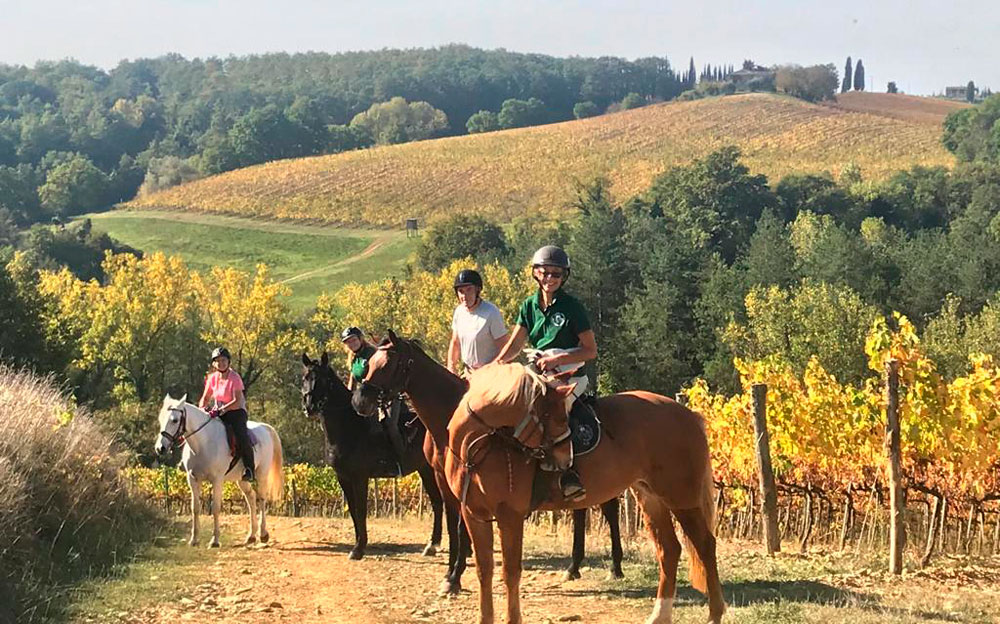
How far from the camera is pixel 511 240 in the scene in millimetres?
87688

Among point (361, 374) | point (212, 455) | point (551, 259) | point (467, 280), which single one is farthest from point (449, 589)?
point (212, 455)

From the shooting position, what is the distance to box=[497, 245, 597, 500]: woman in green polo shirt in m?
8.20

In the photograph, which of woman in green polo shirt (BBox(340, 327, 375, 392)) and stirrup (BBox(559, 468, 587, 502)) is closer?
stirrup (BBox(559, 468, 587, 502))

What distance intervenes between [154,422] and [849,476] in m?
33.3

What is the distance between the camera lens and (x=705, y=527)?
340 inches

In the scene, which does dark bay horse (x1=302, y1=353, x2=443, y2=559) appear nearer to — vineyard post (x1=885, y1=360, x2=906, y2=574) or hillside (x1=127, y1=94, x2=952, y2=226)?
vineyard post (x1=885, y1=360, x2=906, y2=574)

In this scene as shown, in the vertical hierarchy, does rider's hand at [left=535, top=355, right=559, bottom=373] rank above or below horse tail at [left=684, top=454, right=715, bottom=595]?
above

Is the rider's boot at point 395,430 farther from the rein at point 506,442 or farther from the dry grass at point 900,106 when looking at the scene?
the dry grass at point 900,106

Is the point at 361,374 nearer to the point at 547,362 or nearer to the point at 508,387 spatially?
the point at 547,362

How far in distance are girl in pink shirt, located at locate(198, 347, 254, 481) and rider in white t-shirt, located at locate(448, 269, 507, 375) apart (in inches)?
226

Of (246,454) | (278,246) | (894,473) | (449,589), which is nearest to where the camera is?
(449,589)

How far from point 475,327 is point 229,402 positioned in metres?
6.19

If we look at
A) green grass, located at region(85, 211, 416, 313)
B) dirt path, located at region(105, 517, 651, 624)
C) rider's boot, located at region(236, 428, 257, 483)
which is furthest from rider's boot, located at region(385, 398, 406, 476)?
green grass, located at region(85, 211, 416, 313)

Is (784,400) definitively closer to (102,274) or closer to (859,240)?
(859,240)
